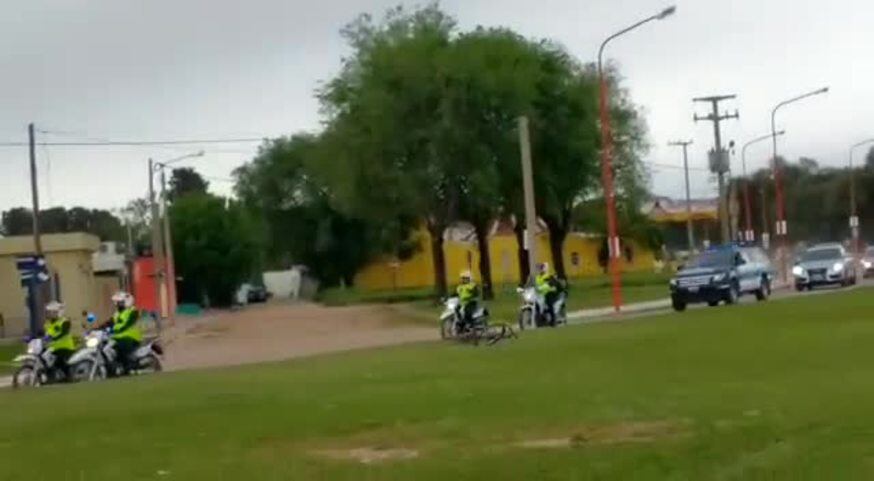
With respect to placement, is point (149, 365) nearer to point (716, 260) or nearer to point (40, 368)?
point (40, 368)

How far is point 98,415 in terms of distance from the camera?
20953 mm

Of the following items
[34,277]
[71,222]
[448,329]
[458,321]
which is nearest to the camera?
[458,321]

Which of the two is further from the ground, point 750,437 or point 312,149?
point 312,149

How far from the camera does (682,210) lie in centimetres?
16075

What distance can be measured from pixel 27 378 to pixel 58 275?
162 ft

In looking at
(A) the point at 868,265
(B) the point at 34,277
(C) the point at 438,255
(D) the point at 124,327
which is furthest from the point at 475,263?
(D) the point at 124,327

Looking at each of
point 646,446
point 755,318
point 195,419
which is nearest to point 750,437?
point 646,446

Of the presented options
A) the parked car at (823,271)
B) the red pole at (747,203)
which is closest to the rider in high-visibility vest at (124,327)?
the parked car at (823,271)

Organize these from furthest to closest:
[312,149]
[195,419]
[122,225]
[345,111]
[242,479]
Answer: [122,225], [312,149], [345,111], [195,419], [242,479]

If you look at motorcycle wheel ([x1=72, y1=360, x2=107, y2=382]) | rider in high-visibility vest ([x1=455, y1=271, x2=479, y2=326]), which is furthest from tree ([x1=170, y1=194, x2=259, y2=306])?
motorcycle wheel ([x1=72, y1=360, x2=107, y2=382])

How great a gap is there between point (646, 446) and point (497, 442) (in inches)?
59.0

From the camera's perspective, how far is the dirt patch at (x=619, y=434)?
47.6 ft

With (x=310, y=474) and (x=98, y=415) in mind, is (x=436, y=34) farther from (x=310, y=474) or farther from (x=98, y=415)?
(x=310, y=474)

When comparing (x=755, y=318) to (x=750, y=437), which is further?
(x=755, y=318)
